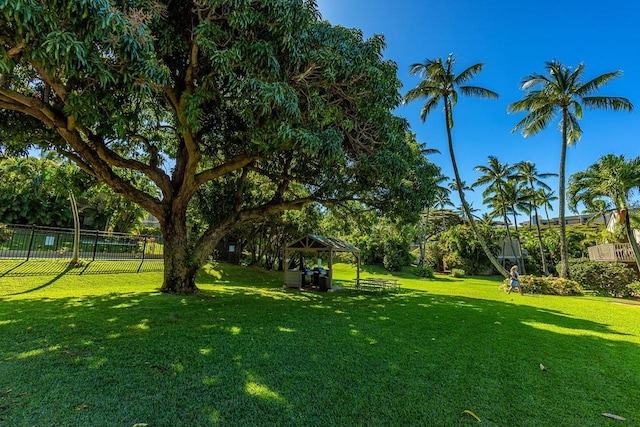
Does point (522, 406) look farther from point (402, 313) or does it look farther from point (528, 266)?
point (528, 266)

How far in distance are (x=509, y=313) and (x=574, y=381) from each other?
243 inches

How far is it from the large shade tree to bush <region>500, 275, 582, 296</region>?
12291mm

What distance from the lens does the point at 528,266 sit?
110ft

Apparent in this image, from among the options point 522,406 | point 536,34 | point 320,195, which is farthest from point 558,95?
point 522,406

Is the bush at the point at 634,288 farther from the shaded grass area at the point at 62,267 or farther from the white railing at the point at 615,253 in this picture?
the shaded grass area at the point at 62,267

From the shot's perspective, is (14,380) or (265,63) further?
(265,63)

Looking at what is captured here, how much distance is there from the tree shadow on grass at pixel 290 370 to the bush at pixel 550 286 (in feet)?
38.4

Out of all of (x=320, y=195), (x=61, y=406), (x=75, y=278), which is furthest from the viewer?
(x=75, y=278)

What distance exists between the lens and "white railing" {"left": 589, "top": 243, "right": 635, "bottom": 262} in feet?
55.3

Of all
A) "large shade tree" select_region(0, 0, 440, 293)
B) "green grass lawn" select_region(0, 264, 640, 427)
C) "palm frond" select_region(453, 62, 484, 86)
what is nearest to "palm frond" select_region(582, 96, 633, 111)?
"palm frond" select_region(453, 62, 484, 86)

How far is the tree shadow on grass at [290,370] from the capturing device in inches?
112

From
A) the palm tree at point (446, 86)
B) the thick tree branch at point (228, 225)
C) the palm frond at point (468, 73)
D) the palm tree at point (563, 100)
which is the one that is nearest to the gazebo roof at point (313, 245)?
the thick tree branch at point (228, 225)

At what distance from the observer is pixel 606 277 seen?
1758 cm

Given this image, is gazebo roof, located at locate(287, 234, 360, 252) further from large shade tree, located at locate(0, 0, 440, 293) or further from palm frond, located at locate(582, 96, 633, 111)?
palm frond, located at locate(582, 96, 633, 111)
